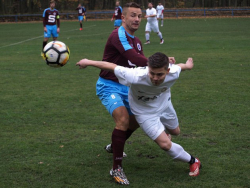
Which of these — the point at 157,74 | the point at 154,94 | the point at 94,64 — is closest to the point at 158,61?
the point at 157,74

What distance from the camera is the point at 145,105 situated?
4.64 m

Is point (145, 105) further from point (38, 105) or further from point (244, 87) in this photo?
point (244, 87)

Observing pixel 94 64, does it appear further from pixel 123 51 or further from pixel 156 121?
pixel 156 121

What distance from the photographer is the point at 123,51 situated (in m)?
4.83

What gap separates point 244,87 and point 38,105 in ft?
16.0

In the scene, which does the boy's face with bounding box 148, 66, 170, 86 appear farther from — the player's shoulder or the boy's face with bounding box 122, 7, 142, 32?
the boy's face with bounding box 122, 7, 142, 32

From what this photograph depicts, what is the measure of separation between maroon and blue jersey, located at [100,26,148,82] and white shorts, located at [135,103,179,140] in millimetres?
653

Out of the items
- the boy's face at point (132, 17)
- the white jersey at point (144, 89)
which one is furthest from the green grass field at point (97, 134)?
the boy's face at point (132, 17)

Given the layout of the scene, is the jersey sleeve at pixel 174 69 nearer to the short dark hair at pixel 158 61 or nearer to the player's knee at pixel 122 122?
the short dark hair at pixel 158 61

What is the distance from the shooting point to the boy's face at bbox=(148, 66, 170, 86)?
4.22m

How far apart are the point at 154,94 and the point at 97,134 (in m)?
2.08

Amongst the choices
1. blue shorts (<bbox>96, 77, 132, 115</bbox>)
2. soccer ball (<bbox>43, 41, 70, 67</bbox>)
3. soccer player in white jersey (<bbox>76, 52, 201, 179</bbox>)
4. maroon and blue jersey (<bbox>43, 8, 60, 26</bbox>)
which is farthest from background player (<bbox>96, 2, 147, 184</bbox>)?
maroon and blue jersey (<bbox>43, 8, 60, 26</bbox>)

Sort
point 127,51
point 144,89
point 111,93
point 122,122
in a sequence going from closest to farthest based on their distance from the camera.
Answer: point 144,89, point 122,122, point 127,51, point 111,93

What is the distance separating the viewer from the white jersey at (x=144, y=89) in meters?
4.38
